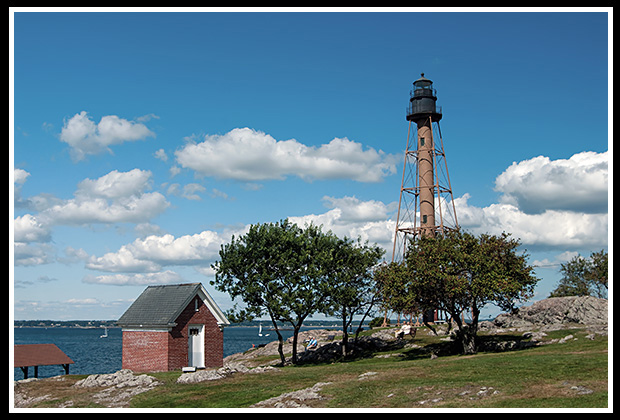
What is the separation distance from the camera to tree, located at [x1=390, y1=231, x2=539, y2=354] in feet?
140

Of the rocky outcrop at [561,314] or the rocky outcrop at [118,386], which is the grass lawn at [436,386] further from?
the rocky outcrop at [561,314]

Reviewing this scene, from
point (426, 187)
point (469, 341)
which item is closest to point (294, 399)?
point (469, 341)

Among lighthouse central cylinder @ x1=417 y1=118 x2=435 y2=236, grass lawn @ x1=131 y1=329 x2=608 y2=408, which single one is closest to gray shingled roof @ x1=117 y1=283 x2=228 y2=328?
grass lawn @ x1=131 y1=329 x2=608 y2=408

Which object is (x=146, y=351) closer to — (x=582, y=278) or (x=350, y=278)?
(x=350, y=278)

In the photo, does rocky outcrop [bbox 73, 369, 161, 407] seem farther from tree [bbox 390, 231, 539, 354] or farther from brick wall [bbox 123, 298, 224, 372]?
tree [bbox 390, 231, 539, 354]

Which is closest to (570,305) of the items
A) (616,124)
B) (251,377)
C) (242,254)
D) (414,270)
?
(414,270)

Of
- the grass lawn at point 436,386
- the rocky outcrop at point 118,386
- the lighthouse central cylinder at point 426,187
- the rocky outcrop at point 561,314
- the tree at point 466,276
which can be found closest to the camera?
the grass lawn at point 436,386

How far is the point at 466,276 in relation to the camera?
44.3 m

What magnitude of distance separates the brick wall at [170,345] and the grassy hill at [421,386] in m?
5.80

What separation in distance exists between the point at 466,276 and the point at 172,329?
22.7 metres

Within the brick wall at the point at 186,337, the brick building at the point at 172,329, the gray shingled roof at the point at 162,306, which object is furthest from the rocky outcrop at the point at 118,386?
the gray shingled roof at the point at 162,306

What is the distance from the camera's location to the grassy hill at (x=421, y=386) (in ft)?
76.1

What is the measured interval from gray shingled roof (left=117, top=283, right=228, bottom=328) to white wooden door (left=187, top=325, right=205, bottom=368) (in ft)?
6.77
